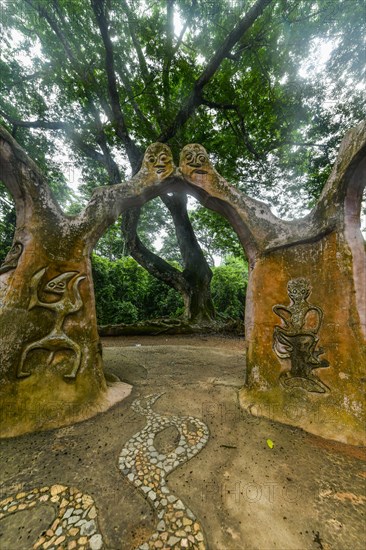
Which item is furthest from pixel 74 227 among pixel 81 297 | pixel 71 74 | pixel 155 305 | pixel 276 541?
pixel 155 305

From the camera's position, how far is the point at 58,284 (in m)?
2.92

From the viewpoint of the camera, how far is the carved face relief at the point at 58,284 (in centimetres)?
288

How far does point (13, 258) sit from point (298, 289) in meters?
3.80

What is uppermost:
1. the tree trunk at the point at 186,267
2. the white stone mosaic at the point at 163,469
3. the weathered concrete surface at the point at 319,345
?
the tree trunk at the point at 186,267

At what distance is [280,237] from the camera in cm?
309

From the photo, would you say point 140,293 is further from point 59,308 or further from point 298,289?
point 298,289

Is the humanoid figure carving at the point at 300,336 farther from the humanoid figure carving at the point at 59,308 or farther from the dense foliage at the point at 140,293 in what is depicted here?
the dense foliage at the point at 140,293

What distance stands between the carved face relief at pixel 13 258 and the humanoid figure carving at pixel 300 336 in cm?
352

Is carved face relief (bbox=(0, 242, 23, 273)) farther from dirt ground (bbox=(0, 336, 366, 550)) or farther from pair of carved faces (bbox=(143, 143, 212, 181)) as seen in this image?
pair of carved faces (bbox=(143, 143, 212, 181))

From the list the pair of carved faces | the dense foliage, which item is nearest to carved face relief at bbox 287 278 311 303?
the pair of carved faces

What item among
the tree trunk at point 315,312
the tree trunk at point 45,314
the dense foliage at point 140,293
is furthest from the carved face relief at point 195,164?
the dense foliage at point 140,293

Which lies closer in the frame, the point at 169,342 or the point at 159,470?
the point at 159,470

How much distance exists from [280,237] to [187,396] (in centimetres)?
269

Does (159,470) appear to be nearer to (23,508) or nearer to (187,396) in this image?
(23,508)
